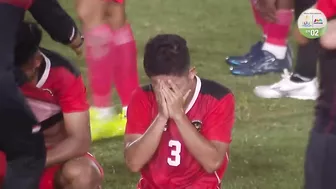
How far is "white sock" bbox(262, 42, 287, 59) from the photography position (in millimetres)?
3844

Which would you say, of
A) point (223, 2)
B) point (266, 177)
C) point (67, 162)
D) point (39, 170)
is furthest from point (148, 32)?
point (39, 170)

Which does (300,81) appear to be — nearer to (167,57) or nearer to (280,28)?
(280,28)

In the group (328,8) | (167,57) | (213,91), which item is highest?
(328,8)

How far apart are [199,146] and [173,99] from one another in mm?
144

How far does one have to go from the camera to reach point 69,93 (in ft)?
7.05

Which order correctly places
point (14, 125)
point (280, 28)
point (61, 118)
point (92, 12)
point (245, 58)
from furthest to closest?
point (245, 58)
point (280, 28)
point (92, 12)
point (61, 118)
point (14, 125)

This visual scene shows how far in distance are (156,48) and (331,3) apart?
46cm

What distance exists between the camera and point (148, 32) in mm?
4523

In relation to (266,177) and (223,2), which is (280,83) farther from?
(223,2)

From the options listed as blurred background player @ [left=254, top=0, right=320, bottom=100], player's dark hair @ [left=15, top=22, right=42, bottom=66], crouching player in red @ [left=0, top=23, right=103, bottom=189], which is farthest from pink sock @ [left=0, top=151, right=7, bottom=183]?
blurred background player @ [left=254, top=0, right=320, bottom=100]

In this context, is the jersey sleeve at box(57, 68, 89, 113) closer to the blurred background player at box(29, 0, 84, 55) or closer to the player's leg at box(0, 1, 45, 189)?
the blurred background player at box(29, 0, 84, 55)

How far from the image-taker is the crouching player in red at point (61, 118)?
83.5 inches

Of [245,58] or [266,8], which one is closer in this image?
[266,8]

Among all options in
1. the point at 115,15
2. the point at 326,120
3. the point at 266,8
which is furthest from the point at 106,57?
the point at 326,120
